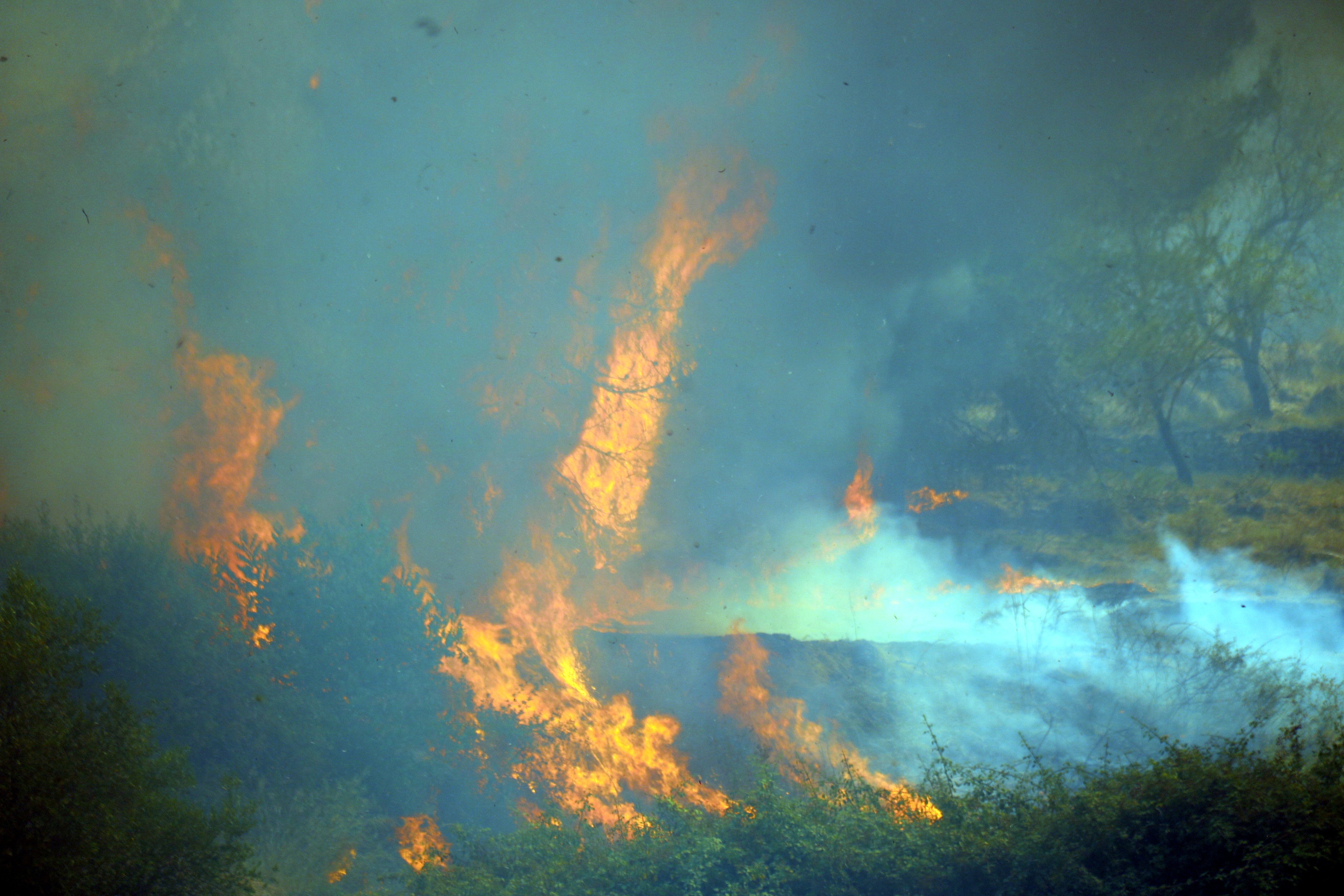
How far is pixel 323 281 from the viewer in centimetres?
901

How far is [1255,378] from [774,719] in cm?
666

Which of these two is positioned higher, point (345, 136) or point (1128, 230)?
point (345, 136)

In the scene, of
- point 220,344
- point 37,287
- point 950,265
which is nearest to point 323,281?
point 220,344

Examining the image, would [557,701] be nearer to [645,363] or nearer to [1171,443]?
[645,363]

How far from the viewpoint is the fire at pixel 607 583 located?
8.81 metres

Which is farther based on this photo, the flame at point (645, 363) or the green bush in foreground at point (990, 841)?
the flame at point (645, 363)

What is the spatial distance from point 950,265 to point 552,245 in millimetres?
4824

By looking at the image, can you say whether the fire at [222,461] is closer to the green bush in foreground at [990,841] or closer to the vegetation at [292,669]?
the vegetation at [292,669]

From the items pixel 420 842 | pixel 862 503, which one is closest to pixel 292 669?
pixel 420 842

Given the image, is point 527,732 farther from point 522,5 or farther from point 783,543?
point 522,5

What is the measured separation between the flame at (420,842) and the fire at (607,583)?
1.18 m

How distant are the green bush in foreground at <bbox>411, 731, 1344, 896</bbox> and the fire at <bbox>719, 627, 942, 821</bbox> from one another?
0.47 m

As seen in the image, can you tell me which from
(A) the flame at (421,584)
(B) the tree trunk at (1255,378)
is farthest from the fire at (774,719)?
(B) the tree trunk at (1255,378)

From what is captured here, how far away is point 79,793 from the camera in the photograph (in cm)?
622
